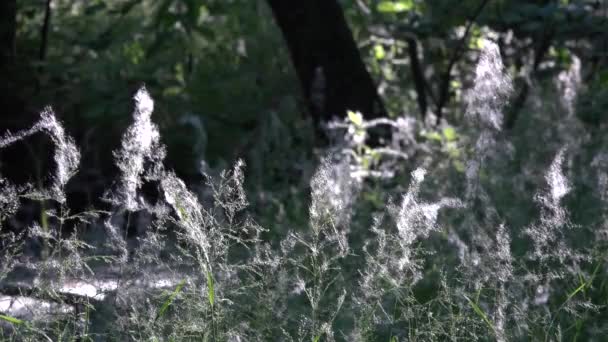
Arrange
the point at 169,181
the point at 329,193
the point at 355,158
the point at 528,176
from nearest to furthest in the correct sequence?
1. the point at 169,181
2. the point at 329,193
3. the point at 528,176
4. the point at 355,158

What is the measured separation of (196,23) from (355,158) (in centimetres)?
127

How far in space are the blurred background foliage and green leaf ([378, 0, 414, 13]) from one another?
0.01 m

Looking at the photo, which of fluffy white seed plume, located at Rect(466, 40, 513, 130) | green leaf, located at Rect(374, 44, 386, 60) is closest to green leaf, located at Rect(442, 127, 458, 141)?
fluffy white seed plume, located at Rect(466, 40, 513, 130)

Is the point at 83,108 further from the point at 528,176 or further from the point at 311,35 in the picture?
the point at 528,176

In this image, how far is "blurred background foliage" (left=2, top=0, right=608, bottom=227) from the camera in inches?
202

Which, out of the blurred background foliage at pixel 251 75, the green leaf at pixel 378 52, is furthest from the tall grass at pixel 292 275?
the green leaf at pixel 378 52

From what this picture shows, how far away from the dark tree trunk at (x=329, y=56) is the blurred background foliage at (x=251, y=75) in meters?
0.07

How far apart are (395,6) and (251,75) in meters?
0.99

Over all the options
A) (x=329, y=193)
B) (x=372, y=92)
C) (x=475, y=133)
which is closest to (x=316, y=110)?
(x=372, y=92)

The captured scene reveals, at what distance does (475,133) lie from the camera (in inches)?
188

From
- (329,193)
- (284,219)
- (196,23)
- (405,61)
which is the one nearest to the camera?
(329,193)

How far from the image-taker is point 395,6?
19.9 ft

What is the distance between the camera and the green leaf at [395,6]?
6.05 meters

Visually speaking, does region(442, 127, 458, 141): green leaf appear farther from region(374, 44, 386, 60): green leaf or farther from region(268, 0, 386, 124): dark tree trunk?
region(374, 44, 386, 60): green leaf
